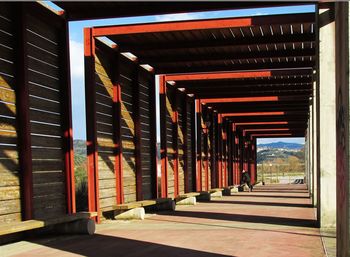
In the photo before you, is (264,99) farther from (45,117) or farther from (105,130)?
(45,117)

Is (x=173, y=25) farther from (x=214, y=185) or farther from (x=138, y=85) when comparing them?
(x=214, y=185)

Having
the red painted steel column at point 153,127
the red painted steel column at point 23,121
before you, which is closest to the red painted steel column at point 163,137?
the red painted steel column at point 153,127

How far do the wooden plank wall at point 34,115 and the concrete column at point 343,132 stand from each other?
6.41 metres

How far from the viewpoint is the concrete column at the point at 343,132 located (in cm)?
480

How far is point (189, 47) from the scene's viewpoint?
15.1m

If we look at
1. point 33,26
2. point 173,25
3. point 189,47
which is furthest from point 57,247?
point 189,47

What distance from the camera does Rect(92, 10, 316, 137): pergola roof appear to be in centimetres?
1342

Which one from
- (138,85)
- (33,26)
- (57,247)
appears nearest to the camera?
(57,247)

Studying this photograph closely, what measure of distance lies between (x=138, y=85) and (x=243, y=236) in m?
7.96

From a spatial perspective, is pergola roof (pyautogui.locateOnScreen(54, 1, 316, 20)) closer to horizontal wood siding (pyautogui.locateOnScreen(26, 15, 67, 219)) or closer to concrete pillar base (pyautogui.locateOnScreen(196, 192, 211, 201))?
horizontal wood siding (pyautogui.locateOnScreen(26, 15, 67, 219))

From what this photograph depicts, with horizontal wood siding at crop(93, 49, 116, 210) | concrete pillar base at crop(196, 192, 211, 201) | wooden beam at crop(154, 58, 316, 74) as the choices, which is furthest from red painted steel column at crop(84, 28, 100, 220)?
concrete pillar base at crop(196, 192, 211, 201)

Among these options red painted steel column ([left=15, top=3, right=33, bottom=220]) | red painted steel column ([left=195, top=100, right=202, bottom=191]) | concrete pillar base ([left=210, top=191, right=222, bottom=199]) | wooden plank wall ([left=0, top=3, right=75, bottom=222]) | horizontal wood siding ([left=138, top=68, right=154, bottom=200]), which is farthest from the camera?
red painted steel column ([left=195, top=100, right=202, bottom=191])

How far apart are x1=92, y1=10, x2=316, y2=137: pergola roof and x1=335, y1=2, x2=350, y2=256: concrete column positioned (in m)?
8.04

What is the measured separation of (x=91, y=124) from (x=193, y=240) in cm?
475
